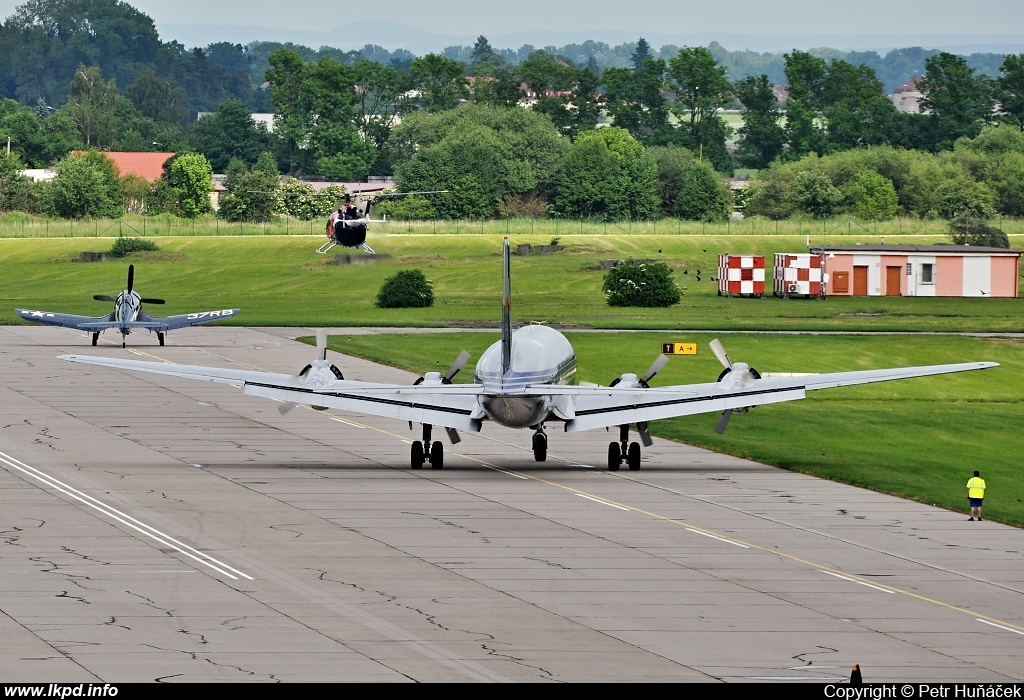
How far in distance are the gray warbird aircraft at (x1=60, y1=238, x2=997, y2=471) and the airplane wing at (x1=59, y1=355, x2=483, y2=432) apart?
0.03 meters

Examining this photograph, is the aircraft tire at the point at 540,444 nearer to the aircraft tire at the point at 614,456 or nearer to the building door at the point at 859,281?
the aircraft tire at the point at 614,456

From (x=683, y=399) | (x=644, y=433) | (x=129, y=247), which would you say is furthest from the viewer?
(x=129, y=247)

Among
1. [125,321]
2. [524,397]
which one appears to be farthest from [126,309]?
[524,397]

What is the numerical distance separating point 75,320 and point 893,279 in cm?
7320

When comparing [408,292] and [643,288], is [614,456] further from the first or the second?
[643,288]

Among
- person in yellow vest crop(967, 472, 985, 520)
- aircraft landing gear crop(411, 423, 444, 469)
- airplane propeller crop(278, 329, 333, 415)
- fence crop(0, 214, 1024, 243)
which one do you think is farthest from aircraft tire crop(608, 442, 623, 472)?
fence crop(0, 214, 1024, 243)

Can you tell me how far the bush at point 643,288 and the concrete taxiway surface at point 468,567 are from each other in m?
67.4

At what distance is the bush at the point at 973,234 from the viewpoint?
6649 inches

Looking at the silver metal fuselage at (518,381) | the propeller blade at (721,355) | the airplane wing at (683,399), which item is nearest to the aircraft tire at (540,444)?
the airplane wing at (683,399)

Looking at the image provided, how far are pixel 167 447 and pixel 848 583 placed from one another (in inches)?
1147

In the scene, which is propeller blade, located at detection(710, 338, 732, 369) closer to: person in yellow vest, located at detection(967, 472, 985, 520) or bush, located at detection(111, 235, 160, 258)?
Result: person in yellow vest, located at detection(967, 472, 985, 520)

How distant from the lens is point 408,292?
12481 centimetres
